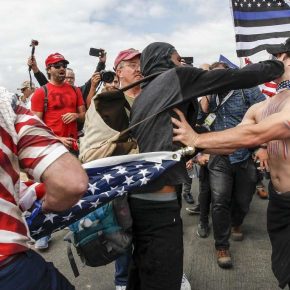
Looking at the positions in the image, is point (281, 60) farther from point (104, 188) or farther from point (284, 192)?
point (104, 188)

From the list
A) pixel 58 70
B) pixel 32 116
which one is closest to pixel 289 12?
pixel 58 70

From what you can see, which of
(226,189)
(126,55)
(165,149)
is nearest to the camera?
(165,149)

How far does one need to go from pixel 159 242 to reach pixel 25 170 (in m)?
1.06

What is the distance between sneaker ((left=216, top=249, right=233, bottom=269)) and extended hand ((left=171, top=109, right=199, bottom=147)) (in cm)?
196

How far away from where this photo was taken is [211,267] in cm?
368

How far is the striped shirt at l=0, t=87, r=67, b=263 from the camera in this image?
4.09 ft

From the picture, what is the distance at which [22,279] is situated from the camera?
1.26 meters

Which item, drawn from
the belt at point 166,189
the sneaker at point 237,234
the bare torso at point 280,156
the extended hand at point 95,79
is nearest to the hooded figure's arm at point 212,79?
the bare torso at point 280,156

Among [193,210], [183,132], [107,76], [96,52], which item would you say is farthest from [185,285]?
[96,52]

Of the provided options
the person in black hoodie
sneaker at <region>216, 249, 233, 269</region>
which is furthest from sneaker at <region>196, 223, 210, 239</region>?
the person in black hoodie

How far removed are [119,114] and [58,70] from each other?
9.07ft

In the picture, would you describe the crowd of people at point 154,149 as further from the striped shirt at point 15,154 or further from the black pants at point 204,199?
the black pants at point 204,199

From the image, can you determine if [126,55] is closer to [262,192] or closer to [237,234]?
[237,234]

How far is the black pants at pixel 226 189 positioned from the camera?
12.6ft
